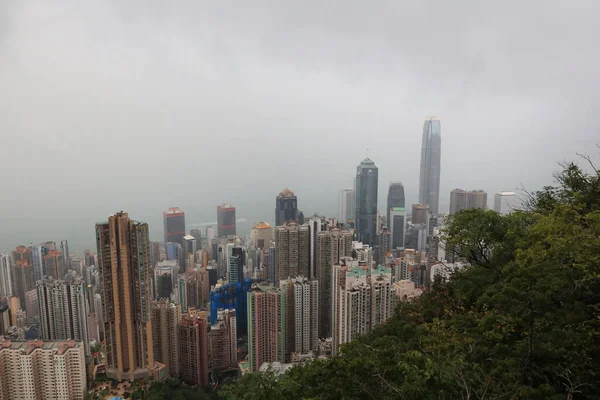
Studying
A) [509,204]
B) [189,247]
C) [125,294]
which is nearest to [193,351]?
[125,294]

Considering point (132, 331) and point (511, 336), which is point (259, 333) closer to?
point (132, 331)

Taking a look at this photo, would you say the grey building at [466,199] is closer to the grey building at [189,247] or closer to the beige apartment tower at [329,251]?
the beige apartment tower at [329,251]

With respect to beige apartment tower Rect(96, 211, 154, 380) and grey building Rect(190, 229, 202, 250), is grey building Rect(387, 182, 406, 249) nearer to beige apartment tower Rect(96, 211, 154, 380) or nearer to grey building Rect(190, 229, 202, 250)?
grey building Rect(190, 229, 202, 250)

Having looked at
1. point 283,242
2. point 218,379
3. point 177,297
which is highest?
point 283,242

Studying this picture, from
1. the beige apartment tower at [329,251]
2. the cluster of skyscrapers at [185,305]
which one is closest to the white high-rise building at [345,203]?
the cluster of skyscrapers at [185,305]

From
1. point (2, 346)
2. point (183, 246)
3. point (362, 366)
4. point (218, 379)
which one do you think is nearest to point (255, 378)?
point (362, 366)

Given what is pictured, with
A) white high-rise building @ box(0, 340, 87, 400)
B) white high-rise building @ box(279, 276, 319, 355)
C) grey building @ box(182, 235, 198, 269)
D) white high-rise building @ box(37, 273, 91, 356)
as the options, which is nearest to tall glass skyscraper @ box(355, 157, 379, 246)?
grey building @ box(182, 235, 198, 269)
